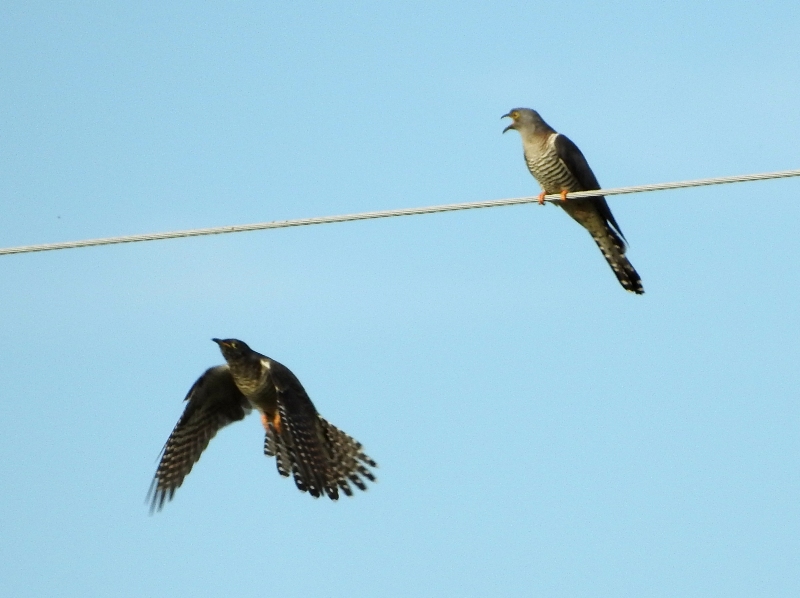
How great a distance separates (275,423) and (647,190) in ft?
13.6

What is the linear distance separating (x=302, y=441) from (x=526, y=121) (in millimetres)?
2672

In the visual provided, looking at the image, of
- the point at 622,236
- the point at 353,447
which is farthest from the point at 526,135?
the point at 353,447

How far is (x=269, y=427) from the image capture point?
8914mm

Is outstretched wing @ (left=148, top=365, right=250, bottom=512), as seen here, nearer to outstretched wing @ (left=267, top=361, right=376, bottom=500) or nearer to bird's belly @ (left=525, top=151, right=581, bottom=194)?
outstretched wing @ (left=267, top=361, right=376, bottom=500)

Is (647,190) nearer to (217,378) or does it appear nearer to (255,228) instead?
(255,228)

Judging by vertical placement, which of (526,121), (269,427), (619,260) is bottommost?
(269,427)

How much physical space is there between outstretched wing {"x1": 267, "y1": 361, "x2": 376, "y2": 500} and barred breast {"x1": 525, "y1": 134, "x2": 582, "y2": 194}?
2.08m

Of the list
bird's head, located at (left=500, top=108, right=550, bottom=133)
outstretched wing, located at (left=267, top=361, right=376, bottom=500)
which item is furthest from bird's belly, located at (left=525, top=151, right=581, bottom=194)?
outstretched wing, located at (left=267, top=361, right=376, bottom=500)

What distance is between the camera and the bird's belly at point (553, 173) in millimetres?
8742

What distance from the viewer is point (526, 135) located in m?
8.98

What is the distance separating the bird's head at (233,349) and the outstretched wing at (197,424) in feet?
0.88

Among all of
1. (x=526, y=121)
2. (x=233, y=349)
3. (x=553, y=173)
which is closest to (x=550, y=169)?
(x=553, y=173)

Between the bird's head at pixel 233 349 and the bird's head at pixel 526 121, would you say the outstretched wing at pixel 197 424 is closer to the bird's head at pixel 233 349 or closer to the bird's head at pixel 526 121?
the bird's head at pixel 233 349

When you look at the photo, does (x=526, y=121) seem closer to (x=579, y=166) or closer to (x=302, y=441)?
(x=579, y=166)
